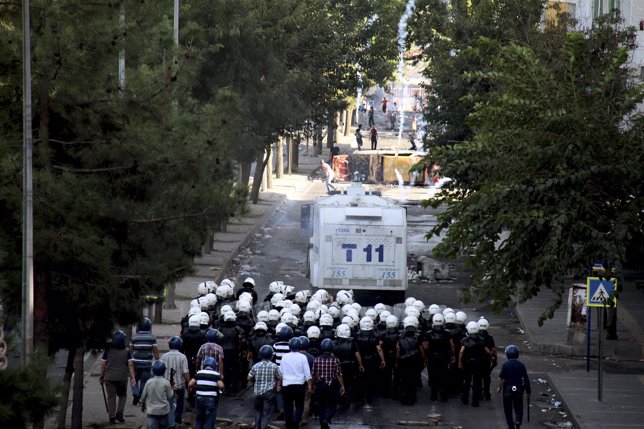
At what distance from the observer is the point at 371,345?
2177 centimetres

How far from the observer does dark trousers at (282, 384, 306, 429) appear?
19578 mm

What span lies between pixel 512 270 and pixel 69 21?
7.53 metres

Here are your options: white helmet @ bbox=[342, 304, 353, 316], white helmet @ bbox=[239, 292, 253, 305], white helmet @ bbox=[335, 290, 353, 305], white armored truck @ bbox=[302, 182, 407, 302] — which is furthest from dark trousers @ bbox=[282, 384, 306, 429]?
white armored truck @ bbox=[302, 182, 407, 302]

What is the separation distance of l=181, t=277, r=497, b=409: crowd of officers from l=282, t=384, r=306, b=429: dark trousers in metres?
1.24

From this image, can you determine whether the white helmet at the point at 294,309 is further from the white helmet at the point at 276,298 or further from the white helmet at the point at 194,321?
the white helmet at the point at 194,321

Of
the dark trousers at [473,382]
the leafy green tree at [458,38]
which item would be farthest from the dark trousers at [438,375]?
the leafy green tree at [458,38]

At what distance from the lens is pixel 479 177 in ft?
70.8

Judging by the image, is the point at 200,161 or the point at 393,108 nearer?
the point at 200,161

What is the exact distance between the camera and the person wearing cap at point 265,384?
1931 cm

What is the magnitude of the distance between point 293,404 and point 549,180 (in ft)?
16.2

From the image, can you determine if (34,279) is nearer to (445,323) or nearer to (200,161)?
(200,161)

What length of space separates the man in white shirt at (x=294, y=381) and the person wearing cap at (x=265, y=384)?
0.43 ft

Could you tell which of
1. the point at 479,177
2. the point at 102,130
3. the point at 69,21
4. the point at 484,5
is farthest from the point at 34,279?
the point at 484,5

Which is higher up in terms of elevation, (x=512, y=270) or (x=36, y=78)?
(x=36, y=78)
